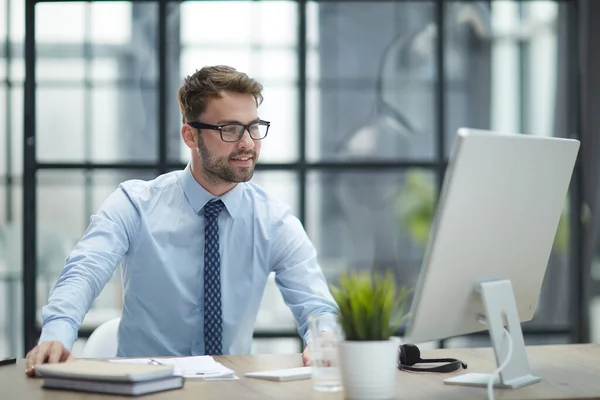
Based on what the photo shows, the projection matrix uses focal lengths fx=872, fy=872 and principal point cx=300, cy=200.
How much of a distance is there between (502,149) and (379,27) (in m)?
3.09

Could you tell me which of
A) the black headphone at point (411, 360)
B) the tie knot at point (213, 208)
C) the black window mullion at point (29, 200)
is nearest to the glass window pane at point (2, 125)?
the black window mullion at point (29, 200)

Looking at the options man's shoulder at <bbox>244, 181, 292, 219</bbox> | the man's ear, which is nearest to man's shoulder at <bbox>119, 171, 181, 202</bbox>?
the man's ear

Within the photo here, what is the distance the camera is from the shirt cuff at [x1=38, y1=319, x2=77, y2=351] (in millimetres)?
2205

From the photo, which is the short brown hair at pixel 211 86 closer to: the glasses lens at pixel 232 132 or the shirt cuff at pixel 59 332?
the glasses lens at pixel 232 132

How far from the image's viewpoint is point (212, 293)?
2734mm

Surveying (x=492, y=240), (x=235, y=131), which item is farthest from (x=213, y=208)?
(x=492, y=240)

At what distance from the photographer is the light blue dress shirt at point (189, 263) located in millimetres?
2766

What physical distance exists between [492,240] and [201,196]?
1.21m

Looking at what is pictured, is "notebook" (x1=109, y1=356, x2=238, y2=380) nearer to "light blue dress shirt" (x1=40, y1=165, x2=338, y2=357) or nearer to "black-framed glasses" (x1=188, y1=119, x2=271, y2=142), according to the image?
"light blue dress shirt" (x1=40, y1=165, x2=338, y2=357)

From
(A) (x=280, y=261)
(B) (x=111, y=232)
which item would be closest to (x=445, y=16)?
(A) (x=280, y=261)

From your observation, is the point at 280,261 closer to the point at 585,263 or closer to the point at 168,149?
the point at 168,149

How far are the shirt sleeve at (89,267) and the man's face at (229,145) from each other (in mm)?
308

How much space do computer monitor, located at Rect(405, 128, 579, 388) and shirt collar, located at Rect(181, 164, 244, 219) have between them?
1076mm

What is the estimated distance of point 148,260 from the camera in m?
2.81
